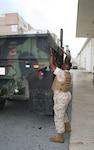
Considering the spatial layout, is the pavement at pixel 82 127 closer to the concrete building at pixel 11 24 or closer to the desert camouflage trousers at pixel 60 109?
the desert camouflage trousers at pixel 60 109

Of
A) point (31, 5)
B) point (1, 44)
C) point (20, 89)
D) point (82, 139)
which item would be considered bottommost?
point (82, 139)

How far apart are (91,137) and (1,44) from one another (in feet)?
8.64

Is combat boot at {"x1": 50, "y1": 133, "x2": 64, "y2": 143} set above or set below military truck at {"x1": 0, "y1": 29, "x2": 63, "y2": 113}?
below

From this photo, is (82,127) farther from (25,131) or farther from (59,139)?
(25,131)

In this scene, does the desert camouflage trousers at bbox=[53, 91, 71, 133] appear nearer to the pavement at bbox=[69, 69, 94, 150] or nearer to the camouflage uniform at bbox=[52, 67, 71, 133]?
the camouflage uniform at bbox=[52, 67, 71, 133]

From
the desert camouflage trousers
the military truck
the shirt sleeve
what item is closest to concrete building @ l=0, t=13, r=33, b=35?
the military truck

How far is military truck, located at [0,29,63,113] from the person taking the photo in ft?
14.3

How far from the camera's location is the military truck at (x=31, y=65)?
14.3 feet

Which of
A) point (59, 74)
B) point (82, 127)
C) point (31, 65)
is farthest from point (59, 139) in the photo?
point (31, 65)

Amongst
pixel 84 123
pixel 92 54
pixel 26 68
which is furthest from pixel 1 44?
pixel 92 54

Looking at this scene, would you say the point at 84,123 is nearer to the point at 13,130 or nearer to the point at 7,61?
the point at 13,130

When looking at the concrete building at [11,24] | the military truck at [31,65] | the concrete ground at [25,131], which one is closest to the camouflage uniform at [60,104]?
the concrete ground at [25,131]

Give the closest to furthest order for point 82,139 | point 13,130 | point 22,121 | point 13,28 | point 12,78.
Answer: point 82,139 → point 13,130 → point 12,78 → point 22,121 → point 13,28

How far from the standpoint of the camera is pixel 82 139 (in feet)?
12.5
